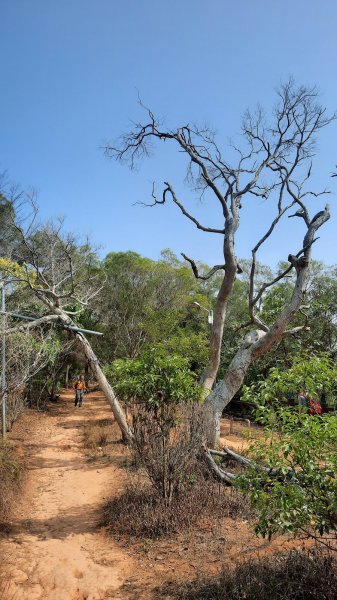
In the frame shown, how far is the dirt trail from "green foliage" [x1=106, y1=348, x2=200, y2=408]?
2.14 metres

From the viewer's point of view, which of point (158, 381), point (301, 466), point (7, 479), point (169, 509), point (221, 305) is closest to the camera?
point (301, 466)

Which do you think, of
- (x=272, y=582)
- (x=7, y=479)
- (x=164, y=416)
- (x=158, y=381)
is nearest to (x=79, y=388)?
(x=7, y=479)

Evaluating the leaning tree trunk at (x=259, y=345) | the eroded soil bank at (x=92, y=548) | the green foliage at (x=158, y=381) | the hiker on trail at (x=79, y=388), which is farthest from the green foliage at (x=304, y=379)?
the hiker on trail at (x=79, y=388)

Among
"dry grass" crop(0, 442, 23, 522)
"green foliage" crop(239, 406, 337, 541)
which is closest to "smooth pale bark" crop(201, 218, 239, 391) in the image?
"dry grass" crop(0, 442, 23, 522)

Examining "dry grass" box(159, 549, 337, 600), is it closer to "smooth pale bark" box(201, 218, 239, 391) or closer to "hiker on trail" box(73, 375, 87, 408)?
"smooth pale bark" box(201, 218, 239, 391)

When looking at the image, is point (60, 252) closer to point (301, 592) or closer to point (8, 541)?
point (8, 541)

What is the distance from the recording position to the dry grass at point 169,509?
5.98 m

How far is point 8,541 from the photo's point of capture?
6023 mm

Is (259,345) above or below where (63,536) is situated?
above

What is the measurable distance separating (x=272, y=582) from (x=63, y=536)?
3.43 meters

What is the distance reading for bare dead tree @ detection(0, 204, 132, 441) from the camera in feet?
36.1

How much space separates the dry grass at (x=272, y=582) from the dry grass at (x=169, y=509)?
131 centimetres

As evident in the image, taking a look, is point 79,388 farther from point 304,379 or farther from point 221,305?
point 304,379

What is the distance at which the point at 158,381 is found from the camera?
7.01 metres
